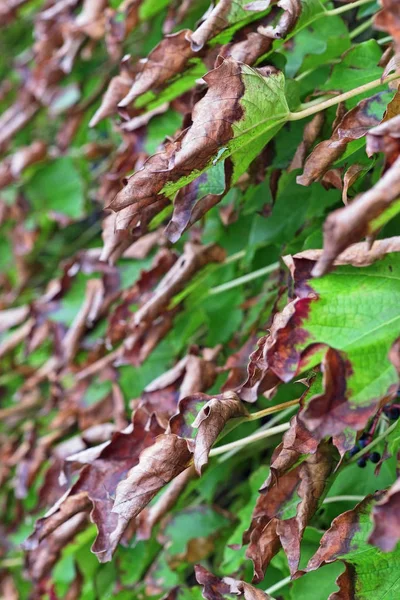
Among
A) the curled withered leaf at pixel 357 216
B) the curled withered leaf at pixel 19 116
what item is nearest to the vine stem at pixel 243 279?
the curled withered leaf at pixel 357 216

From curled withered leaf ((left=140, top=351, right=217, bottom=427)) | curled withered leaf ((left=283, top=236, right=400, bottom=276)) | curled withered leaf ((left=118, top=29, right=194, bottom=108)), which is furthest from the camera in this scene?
curled withered leaf ((left=140, top=351, right=217, bottom=427))

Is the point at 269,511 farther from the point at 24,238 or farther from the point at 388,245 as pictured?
the point at 24,238

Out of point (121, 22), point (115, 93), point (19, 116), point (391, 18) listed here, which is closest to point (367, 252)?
point (391, 18)

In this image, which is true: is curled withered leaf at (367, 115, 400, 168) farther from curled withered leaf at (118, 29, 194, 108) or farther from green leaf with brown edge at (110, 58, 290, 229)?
curled withered leaf at (118, 29, 194, 108)

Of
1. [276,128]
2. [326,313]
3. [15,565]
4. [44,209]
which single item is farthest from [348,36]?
[15,565]

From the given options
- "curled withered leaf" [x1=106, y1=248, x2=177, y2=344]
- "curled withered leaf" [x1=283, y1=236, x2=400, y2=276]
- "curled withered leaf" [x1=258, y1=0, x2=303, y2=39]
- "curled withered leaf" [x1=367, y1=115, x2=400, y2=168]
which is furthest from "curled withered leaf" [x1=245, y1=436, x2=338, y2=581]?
"curled withered leaf" [x1=106, y1=248, x2=177, y2=344]

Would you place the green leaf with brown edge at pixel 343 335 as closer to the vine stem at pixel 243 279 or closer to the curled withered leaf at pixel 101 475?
the curled withered leaf at pixel 101 475

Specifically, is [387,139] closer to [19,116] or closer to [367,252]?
[367,252]
